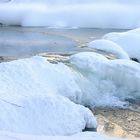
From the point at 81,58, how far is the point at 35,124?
2502 mm

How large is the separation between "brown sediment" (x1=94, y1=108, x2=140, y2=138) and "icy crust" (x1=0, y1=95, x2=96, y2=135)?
30 centimetres

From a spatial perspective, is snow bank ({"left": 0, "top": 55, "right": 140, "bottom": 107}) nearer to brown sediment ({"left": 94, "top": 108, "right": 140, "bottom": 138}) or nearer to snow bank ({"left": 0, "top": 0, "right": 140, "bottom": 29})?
brown sediment ({"left": 94, "top": 108, "right": 140, "bottom": 138})

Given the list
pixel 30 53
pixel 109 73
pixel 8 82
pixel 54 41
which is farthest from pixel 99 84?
pixel 54 41

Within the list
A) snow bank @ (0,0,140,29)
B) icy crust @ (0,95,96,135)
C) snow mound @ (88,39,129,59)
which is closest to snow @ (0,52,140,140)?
icy crust @ (0,95,96,135)

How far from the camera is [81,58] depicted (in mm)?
6879

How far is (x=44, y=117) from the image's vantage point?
468 centimetres

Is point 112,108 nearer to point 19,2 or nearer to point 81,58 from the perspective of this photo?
point 81,58

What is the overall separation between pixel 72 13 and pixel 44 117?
1829cm

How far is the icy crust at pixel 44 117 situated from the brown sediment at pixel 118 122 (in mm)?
302

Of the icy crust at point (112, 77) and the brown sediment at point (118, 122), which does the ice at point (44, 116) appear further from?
the icy crust at point (112, 77)

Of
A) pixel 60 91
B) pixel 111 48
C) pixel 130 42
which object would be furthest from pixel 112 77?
pixel 130 42

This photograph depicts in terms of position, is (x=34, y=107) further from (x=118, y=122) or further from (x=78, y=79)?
(x=78, y=79)

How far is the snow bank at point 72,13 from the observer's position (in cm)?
2120

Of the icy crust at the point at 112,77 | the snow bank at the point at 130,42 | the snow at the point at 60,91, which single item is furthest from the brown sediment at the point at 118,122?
the snow bank at the point at 130,42
